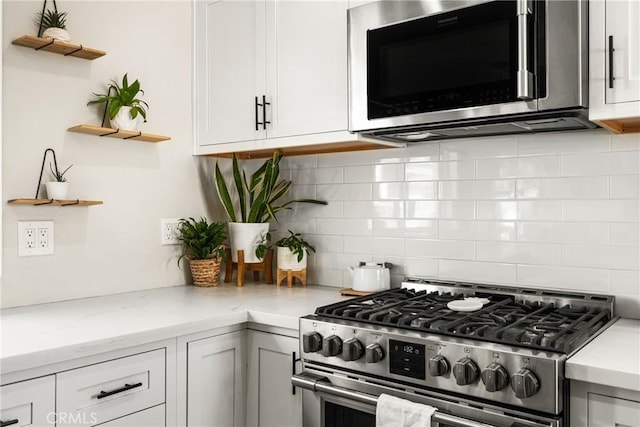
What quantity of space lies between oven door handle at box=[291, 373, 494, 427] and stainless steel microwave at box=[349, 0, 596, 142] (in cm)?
87

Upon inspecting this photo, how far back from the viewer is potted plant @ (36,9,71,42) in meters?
2.03

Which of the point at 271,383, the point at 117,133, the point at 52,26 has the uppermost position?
the point at 52,26

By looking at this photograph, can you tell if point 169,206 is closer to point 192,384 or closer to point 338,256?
point 338,256

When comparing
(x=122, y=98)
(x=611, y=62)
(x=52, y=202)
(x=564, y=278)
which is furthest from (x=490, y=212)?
(x=52, y=202)

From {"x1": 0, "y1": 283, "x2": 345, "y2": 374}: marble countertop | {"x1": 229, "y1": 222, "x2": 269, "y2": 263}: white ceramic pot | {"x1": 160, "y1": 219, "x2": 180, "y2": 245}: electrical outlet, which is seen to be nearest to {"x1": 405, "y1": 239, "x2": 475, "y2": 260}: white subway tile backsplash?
{"x1": 0, "y1": 283, "x2": 345, "y2": 374}: marble countertop

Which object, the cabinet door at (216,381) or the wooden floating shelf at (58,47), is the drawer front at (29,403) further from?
the wooden floating shelf at (58,47)

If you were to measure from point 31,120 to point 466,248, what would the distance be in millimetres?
1696

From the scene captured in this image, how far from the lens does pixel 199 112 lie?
2596 millimetres

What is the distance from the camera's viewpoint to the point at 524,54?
5.18ft

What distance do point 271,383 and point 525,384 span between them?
0.92 meters

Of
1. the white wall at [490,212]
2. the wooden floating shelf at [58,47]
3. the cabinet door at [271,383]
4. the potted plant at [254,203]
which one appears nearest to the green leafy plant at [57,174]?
the wooden floating shelf at [58,47]

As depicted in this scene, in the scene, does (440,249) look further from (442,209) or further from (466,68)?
(466,68)

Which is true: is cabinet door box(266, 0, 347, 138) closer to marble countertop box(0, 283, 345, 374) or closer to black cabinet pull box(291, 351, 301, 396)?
marble countertop box(0, 283, 345, 374)

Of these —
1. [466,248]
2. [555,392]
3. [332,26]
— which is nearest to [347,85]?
[332,26]
